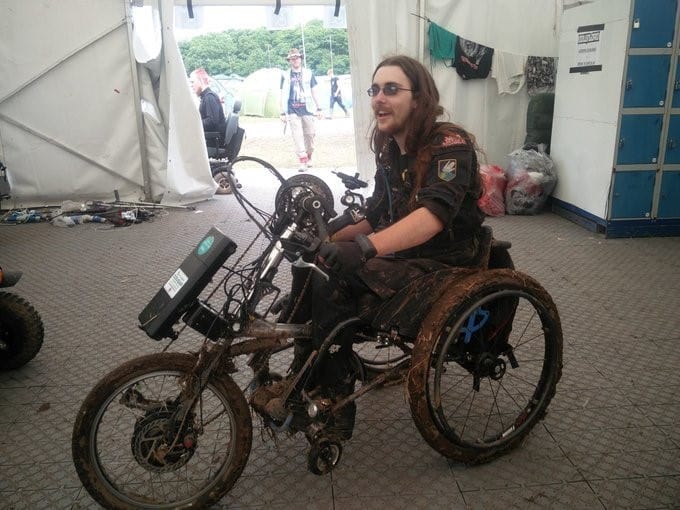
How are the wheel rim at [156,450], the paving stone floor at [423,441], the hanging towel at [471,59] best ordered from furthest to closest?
1. the hanging towel at [471,59]
2. the paving stone floor at [423,441]
3. the wheel rim at [156,450]

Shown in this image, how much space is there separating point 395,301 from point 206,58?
57.0 ft

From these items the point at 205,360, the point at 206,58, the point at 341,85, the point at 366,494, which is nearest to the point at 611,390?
the point at 366,494

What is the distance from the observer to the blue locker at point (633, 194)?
5.07 m

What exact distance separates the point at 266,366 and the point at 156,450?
0.50 metres

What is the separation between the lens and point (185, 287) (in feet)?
5.96

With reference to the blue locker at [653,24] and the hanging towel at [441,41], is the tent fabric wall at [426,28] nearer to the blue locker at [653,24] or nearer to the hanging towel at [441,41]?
the hanging towel at [441,41]

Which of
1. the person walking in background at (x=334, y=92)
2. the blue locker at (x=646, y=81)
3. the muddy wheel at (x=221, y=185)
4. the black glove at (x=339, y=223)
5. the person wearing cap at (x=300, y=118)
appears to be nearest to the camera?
the black glove at (x=339, y=223)

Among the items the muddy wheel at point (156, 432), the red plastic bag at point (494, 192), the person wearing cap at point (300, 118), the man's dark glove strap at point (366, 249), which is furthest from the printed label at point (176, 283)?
the person wearing cap at point (300, 118)

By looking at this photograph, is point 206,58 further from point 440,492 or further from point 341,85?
point 440,492

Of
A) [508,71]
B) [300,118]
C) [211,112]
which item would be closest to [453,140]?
[508,71]

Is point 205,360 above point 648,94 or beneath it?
beneath

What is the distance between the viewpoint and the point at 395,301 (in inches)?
80.1

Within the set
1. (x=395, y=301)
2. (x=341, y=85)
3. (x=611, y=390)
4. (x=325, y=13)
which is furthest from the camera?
(x=341, y=85)

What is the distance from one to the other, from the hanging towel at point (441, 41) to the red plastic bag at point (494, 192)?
1.29 m
